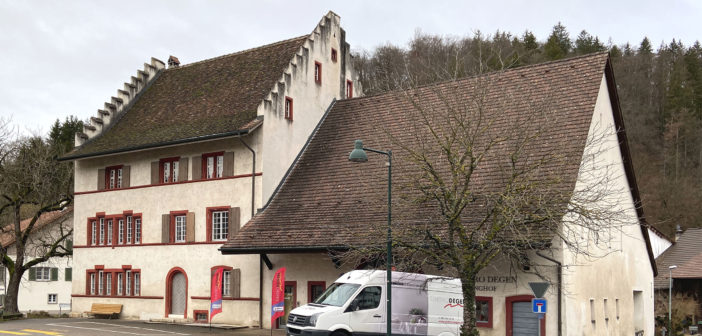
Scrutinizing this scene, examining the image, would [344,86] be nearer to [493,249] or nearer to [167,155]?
[167,155]

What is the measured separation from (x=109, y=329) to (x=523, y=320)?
1454 centimetres

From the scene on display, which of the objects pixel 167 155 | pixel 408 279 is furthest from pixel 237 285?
pixel 408 279

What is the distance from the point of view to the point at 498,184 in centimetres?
2275

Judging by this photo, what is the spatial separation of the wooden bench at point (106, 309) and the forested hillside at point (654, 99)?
2503 cm

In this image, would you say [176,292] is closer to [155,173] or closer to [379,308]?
[155,173]

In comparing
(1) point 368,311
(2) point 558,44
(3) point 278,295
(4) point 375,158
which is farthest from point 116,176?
(2) point 558,44

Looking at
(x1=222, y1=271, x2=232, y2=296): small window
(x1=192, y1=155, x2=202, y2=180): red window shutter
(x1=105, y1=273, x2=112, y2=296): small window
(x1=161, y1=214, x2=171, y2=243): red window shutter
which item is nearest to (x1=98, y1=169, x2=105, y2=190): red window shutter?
(x1=105, y1=273, x2=112, y2=296): small window

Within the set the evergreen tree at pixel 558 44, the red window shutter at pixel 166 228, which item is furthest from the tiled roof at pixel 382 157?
the evergreen tree at pixel 558 44

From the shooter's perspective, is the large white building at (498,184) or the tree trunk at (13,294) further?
the tree trunk at (13,294)

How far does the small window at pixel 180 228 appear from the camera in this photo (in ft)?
105

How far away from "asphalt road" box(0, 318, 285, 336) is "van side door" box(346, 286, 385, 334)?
278 inches

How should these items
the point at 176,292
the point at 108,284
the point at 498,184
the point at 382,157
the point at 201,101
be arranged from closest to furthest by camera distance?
the point at 498,184 < the point at 382,157 < the point at 176,292 < the point at 201,101 < the point at 108,284

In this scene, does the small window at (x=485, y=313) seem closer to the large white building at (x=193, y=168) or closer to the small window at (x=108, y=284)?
the large white building at (x=193, y=168)

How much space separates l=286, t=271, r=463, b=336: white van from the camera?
778 inches
